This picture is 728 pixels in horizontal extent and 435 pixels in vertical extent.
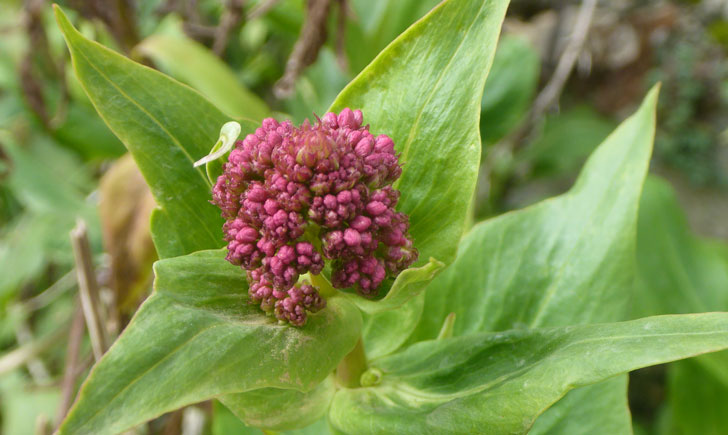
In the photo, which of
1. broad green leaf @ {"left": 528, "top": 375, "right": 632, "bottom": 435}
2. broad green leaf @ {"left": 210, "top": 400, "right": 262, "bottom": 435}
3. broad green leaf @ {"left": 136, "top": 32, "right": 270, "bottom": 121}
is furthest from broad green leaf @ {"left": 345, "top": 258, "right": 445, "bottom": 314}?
broad green leaf @ {"left": 136, "top": 32, "right": 270, "bottom": 121}

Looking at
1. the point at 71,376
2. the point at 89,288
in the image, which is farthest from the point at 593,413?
the point at 71,376

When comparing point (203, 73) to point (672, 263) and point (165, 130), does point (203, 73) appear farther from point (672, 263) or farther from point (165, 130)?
point (672, 263)

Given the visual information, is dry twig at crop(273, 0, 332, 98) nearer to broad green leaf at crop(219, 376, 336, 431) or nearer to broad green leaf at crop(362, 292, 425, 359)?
broad green leaf at crop(362, 292, 425, 359)

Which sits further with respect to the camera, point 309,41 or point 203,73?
point 203,73

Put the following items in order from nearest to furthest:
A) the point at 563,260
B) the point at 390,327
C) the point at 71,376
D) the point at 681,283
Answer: the point at 390,327, the point at 563,260, the point at 71,376, the point at 681,283

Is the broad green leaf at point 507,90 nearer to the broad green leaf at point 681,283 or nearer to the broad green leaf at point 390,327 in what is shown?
the broad green leaf at point 681,283

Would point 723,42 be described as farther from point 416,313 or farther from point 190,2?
point 416,313

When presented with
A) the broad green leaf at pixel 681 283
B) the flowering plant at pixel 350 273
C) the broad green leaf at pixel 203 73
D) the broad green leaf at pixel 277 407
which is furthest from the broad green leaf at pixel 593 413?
the broad green leaf at pixel 203 73
